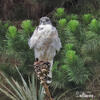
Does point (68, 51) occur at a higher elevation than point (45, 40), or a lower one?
lower

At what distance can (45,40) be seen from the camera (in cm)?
133

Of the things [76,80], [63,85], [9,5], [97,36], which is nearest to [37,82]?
[63,85]

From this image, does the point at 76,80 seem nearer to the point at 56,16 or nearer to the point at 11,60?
the point at 56,16

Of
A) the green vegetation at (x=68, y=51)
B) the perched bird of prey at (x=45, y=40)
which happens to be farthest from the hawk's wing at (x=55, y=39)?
the green vegetation at (x=68, y=51)

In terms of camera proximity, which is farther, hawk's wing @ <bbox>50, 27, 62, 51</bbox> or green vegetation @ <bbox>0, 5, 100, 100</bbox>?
green vegetation @ <bbox>0, 5, 100, 100</bbox>

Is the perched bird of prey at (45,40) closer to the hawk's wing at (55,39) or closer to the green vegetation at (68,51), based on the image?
the hawk's wing at (55,39)

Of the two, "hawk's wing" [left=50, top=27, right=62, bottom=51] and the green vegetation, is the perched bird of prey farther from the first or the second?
the green vegetation

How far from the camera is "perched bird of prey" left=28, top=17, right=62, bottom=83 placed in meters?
1.32

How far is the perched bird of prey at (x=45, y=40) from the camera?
132 centimetres

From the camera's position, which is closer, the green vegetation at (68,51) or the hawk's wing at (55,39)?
the hawk's wing at (55,39)

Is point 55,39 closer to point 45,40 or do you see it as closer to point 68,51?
point 45,40

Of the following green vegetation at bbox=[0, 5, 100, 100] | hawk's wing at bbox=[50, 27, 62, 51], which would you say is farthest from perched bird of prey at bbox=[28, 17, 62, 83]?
green vegetation at bbox=[0, 5, 100, 100]

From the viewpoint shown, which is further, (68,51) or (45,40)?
(68,51)

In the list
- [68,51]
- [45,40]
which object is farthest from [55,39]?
[68,51]
